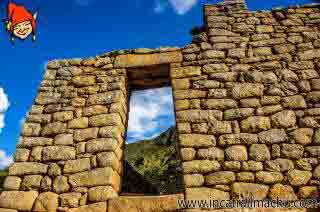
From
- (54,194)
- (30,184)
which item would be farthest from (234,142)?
(30,184)

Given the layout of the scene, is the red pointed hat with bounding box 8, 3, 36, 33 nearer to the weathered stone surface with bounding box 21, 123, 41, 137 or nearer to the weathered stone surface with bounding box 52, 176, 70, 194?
the weathered stone surface with bounding box 21, 123, 41, 137

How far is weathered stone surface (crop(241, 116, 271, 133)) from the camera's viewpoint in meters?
3.84

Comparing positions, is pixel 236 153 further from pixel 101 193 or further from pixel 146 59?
pixel 146 59

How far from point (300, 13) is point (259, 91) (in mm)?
1726

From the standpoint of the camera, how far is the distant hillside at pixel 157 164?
8.70m

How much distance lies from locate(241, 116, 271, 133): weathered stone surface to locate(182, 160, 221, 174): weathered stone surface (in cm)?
61

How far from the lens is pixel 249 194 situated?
11.3 feet

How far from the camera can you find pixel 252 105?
4.03 meters

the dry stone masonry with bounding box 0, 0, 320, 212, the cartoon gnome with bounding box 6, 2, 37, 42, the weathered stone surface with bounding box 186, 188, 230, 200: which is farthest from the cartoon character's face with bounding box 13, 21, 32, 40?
the weathered stone surface with bounding box 186, 188, 230, 200

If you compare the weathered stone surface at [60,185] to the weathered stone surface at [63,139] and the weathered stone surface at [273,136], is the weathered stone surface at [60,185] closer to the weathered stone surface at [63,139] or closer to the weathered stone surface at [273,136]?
the weathered stone surface at [63,139]

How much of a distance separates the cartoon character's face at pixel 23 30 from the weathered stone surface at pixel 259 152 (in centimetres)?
537

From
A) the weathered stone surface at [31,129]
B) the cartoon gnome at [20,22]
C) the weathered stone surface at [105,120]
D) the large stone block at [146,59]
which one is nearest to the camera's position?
the weathered stone surface at [105,120]

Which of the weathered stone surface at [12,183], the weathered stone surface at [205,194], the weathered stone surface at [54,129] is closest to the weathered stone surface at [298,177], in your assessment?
the weathered stone surface at [205,194]

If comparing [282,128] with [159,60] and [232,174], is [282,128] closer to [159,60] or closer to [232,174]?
[232,174]
